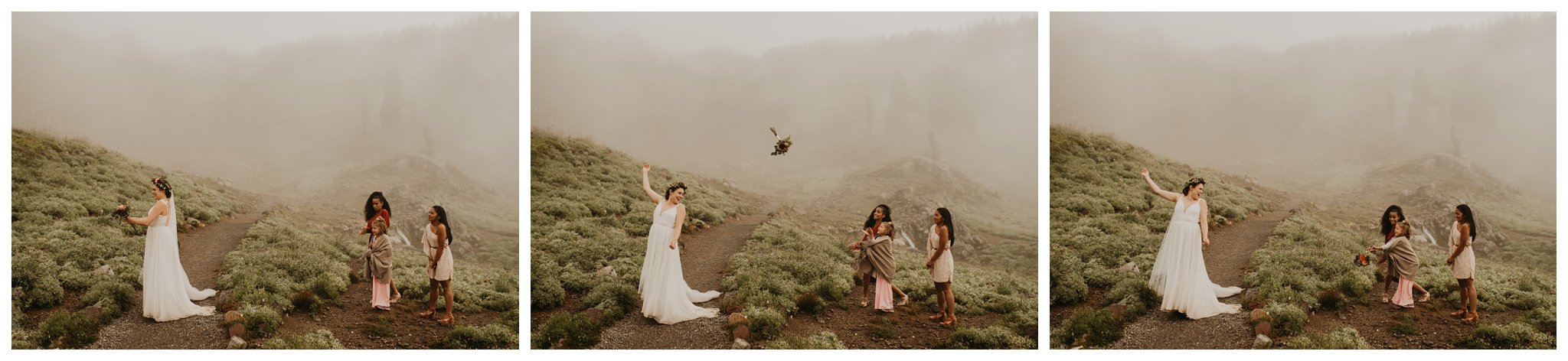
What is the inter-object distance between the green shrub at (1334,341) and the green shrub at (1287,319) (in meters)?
0.09

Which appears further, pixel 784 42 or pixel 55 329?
pixel 784 42

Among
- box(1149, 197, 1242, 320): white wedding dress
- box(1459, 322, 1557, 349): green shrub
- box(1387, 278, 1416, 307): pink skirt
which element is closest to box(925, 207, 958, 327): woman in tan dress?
box(1149, 197, 1242, 320): white wedding dress

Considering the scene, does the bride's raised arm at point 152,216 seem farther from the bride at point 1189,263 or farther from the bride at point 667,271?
the bride at point 1189,263

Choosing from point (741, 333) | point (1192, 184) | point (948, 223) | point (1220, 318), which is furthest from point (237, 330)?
point (1220, 318)

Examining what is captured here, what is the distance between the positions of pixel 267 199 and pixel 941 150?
6925mm

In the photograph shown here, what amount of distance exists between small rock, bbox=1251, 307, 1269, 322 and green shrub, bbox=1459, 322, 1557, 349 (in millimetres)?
1898

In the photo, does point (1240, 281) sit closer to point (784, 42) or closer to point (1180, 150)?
point (1180, 150)

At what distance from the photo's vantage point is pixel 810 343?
1108 centimetres

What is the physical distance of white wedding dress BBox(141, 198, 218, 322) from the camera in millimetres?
10797

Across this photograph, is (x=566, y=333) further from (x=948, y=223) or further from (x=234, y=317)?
(x=948, y=223)

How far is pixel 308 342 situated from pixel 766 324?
448cm

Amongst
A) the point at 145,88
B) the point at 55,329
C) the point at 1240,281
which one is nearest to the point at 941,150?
the point at 1240,281

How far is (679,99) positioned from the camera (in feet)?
38.1

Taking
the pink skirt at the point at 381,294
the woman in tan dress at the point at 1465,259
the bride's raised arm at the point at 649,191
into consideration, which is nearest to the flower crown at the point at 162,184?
the pink skirt at the point at 381,294
